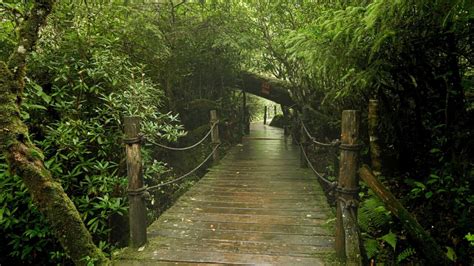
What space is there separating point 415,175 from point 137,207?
389 centimetres

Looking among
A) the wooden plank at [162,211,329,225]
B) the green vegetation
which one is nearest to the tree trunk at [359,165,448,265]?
the green vegetation

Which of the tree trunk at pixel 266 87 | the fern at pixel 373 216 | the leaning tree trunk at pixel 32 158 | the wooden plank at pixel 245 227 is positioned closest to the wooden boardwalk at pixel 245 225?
the wooden plank at pixel 245 227

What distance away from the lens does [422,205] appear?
3760 mm

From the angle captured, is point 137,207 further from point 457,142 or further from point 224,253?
Answer: point 457,142

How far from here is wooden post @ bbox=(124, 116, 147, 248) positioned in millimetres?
3098

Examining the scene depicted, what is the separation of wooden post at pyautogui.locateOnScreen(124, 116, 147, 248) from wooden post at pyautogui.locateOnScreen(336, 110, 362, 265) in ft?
6.99

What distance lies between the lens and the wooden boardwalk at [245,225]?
3.00 meters

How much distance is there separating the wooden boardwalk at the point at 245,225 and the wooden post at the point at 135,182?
0.20 meters

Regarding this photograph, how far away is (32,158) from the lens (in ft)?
8.33

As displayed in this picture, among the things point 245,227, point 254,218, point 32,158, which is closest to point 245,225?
point 245,227

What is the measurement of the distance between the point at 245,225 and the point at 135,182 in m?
1.53

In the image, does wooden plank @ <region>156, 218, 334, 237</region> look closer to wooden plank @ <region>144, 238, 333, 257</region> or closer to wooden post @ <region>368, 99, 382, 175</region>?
wooden plank @ <region>144, 238, 333, 257</region>

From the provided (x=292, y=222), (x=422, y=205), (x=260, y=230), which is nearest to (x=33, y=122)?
(x=260, y=230)

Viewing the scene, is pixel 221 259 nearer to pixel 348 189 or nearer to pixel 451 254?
pixel 348 189
